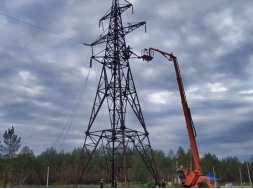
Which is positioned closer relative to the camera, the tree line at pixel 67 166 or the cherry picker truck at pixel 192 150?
the cherry picker truck at pixel 192 150

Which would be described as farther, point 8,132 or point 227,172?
point 227,172

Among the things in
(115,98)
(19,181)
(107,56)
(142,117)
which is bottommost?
(19,181)

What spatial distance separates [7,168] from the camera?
6925 centimetres

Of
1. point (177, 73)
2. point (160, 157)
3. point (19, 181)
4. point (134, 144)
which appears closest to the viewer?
point (177, 73)

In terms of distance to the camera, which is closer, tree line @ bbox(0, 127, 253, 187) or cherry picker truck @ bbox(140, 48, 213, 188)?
cherry picker truck @ bbox(140, 48, 213, 188)

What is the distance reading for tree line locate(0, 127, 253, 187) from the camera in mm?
71750

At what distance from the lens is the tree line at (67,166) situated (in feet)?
235

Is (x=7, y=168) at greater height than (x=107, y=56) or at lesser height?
lesser

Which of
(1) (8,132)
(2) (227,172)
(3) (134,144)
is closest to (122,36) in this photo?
(3) (134,144)

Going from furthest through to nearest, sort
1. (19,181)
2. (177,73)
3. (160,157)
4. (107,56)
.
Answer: (160,157) < (19,181) < (107,56) < (177,73)

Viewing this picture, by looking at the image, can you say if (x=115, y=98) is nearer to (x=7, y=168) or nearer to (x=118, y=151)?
(x=118, y=151)

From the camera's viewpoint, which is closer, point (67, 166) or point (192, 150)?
point (192, 150)

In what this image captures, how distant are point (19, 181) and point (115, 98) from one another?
64.0 m

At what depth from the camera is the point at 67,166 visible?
99.9 metres
